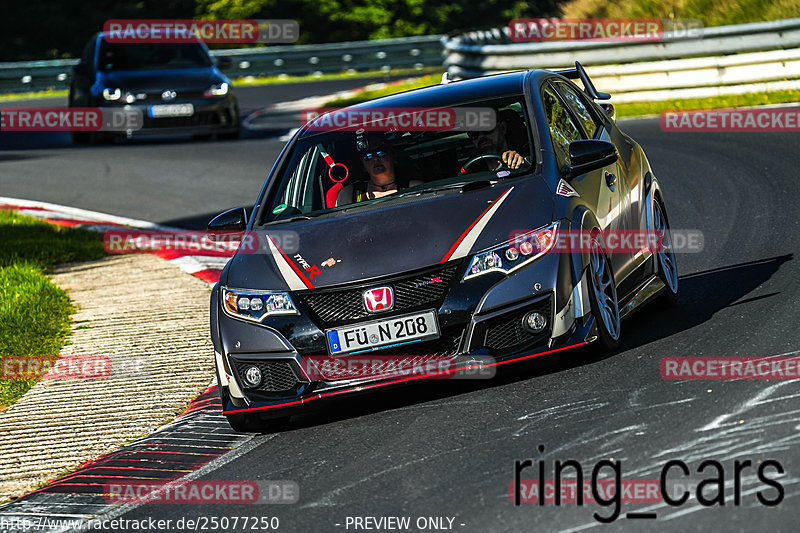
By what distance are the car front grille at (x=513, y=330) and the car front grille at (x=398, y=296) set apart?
289mm

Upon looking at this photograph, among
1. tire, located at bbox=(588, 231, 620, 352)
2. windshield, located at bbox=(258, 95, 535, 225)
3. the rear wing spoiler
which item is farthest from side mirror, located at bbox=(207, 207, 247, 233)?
the rear wing spoiler

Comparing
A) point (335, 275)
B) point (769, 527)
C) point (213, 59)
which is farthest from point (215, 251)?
point (213, 59)

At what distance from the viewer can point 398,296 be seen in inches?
247

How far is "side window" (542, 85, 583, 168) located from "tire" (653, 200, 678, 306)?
843 millimetres

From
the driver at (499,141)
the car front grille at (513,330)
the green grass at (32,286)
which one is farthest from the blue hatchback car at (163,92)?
the car front grille at (513,330)

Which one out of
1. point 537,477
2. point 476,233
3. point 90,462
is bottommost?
point 90,462

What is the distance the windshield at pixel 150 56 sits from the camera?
69.9ft

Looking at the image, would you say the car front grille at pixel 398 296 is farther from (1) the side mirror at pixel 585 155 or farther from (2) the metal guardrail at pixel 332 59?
(2) the metal guardrail at pixel 332 59

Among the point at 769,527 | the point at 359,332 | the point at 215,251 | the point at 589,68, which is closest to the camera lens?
the point at 769,527

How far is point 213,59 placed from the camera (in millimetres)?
22094

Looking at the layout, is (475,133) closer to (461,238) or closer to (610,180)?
(610,180)

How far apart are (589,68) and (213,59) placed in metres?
6.46

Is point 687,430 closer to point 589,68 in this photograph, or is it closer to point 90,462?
point 90,462

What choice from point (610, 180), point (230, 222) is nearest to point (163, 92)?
point (230, 222)
